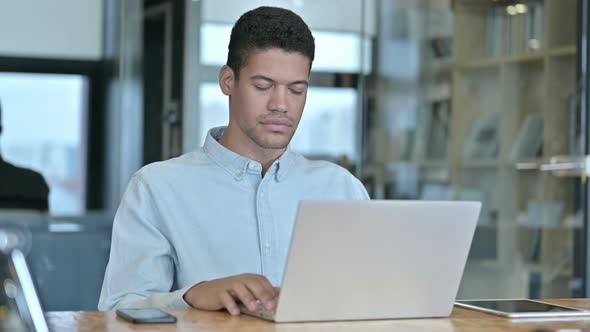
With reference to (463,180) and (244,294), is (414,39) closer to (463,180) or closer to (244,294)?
(463,180)

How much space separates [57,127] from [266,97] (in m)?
1.85

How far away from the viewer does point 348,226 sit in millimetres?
1466

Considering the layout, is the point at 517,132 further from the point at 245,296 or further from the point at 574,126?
the point at 245,296

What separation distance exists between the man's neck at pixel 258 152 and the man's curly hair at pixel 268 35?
146 millimetres

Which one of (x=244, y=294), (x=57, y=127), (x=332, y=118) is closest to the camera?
(x=244, y=294)

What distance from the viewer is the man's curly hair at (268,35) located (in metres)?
2.07

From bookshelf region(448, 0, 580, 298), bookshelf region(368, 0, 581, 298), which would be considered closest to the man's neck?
bookshelf region(368, 0, 581, 298)

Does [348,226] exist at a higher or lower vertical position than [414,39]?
lower

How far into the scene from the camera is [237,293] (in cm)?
157

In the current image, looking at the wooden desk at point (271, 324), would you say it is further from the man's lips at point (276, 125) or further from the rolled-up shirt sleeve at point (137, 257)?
the man's lips at point (276, 125)

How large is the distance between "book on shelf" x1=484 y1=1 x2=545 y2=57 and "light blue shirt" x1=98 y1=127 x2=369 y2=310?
6.99 feet

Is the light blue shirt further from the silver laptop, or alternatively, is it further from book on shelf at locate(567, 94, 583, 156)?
book on shelf at locate(567, 94, 583, 156)

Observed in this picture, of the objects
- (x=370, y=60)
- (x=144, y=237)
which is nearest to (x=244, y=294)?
(x=144, y=237)

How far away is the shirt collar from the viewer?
6.79 feet
